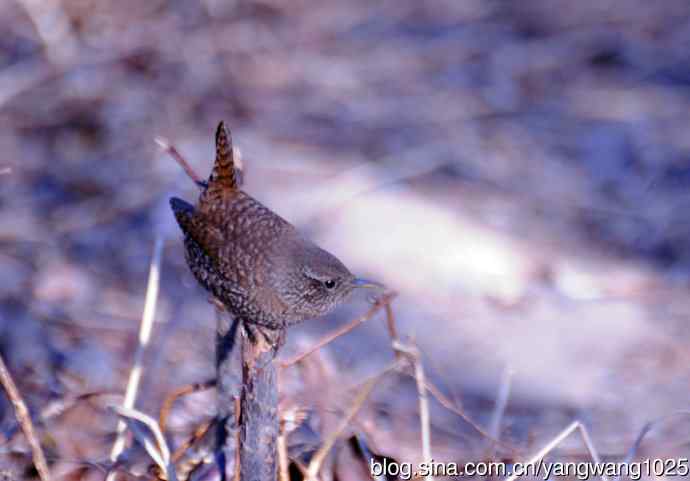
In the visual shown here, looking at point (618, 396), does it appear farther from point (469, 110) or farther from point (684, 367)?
point (469, 110)

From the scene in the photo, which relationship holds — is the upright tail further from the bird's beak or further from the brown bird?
the bird's beak

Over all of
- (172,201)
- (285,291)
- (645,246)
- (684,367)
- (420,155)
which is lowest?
(285,291)

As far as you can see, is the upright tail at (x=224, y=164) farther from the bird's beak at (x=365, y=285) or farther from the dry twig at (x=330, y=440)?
the dry twig at (x=330, y=440)

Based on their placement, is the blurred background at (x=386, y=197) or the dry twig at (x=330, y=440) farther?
the blurred background at (x=386, y=197)

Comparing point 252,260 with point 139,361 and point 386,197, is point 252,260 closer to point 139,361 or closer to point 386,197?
point 139,361

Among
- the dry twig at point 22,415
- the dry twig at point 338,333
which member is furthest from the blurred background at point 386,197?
the dry twig at point 338,333

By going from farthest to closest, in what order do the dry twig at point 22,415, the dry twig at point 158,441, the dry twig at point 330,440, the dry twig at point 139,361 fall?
the dry twig at point 139,361, the dry twig at point 330,440, the dry twig at point 158,441, the dry twig at point 22,415

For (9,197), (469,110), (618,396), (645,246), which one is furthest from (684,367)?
(9,197)

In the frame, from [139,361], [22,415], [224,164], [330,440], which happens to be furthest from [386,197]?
[22,415]
